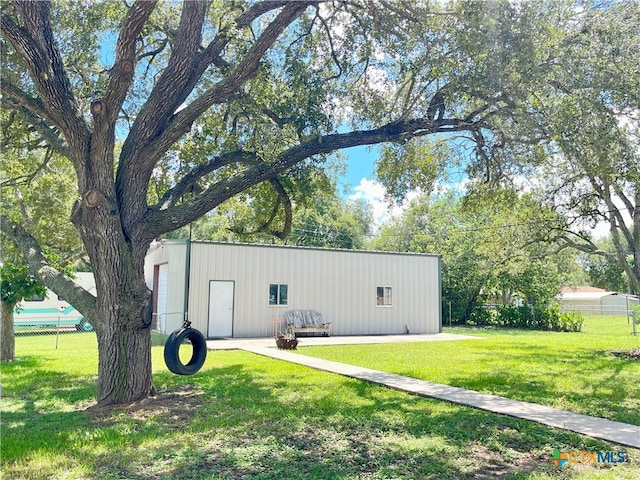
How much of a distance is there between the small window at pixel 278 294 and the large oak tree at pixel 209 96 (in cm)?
807

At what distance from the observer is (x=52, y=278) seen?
23.8 feet

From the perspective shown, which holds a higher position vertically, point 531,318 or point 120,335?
point 120,335

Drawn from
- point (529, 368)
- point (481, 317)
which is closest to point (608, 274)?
point (481, 317)

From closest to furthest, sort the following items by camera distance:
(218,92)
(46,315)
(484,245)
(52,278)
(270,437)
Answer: (270,437), (218,92), (52,278), (484,245), (46,315)

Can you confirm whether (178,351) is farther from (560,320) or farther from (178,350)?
(560,320)

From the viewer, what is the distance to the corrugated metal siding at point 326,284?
16.9m

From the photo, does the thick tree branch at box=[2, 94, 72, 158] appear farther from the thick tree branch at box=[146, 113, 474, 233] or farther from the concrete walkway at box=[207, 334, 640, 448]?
the concrete walkway at box=[207, 334, 640, 448]

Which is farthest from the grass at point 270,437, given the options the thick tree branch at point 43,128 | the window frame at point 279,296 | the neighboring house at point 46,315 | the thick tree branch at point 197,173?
the neighboring house at point 46,315

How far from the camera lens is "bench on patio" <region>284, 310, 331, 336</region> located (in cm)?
1773

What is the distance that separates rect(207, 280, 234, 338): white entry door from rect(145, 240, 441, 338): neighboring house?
0.03m

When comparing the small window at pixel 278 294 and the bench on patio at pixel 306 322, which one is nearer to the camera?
the bench on patio at pixel 306 322

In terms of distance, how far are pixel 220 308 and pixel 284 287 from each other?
8.14 ft

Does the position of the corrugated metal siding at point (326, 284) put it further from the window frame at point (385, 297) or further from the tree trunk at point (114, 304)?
the tree trunk at point (114, 304)

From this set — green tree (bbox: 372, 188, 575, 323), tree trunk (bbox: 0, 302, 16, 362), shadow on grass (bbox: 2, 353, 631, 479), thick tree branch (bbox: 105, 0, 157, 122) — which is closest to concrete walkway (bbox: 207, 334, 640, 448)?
shadow on grass (bbox: 2, 353, 631, 479)
